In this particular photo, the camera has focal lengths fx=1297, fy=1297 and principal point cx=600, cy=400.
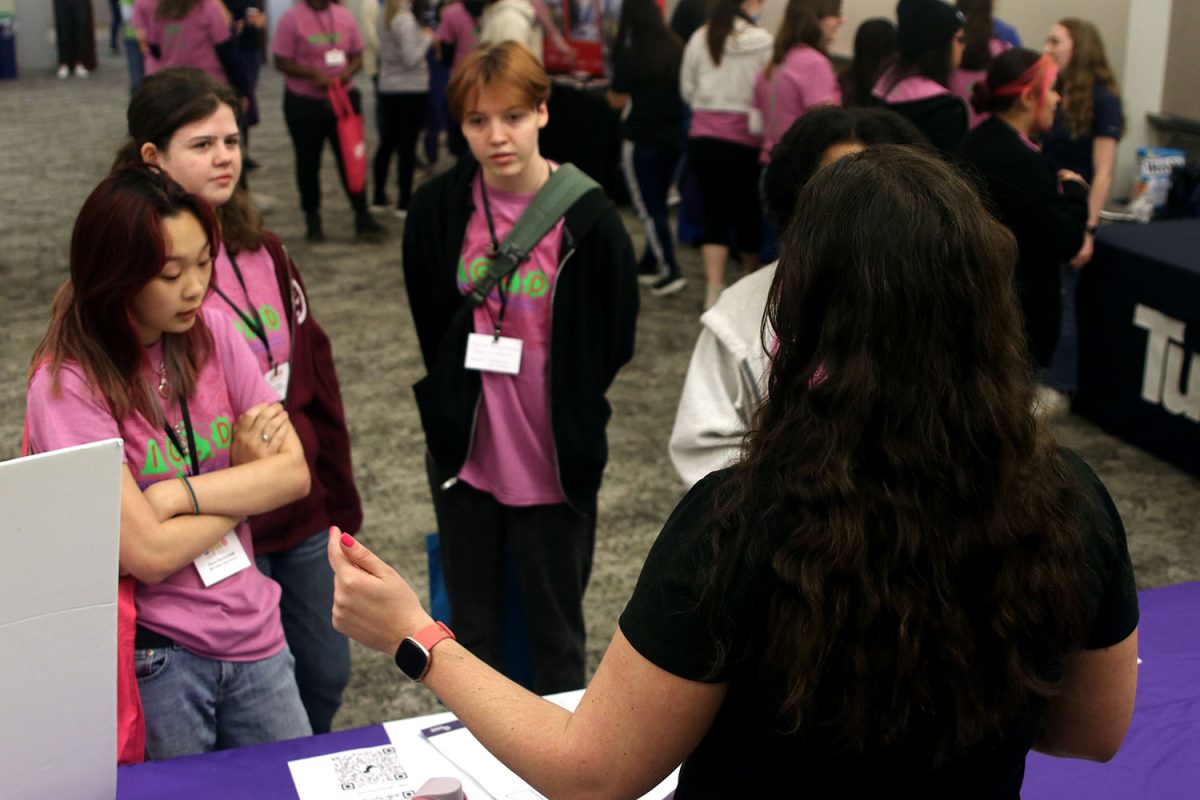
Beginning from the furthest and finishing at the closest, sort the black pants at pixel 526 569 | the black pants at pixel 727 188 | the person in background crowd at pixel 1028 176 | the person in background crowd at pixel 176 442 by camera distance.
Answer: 1. the black pants at pixel 727 188
2. the person in background crowd at pixel 1028 176
3. the black pants at pixel 526 569
4. the person in background crowd at pixel 176 442

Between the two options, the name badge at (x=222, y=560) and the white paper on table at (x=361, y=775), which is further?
the name badge at (x=222, y=560)

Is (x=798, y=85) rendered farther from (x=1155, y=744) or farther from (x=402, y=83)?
(x=1155, y=744)

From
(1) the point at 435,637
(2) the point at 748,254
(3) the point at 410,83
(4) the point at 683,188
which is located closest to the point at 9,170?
(3) the point at 410,83

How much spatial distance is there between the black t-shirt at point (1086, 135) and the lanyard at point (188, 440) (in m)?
4.21

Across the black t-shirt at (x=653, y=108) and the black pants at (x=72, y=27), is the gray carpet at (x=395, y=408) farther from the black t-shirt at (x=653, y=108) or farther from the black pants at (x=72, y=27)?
the black pants at (x=72, y=27)

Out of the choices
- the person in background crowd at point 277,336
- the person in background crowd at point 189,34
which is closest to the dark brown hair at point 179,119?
the person in background crowd at point 277,336

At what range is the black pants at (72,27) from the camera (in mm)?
13914

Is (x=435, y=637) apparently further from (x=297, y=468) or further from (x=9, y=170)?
(x=9, y=170)

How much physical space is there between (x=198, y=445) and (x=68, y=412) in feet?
0.69

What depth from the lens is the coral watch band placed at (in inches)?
49.9

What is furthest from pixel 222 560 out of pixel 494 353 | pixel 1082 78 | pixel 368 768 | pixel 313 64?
pixel 313 64

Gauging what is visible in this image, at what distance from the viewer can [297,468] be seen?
2066mm

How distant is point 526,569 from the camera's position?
8.94 feet

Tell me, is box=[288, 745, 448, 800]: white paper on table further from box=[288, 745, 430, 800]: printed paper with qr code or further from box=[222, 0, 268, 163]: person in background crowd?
box=[222, 0, 268, 163]: person in background crowd
